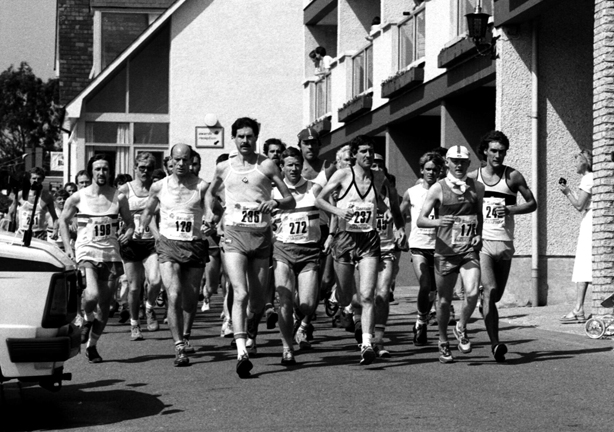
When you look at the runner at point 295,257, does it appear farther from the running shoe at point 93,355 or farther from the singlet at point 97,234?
the running shoe at point 93,355

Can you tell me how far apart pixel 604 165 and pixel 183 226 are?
499cm

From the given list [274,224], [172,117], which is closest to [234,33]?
[172,117]

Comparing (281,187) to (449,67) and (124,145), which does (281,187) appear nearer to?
(449,67)

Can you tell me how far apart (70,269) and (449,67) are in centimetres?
1372

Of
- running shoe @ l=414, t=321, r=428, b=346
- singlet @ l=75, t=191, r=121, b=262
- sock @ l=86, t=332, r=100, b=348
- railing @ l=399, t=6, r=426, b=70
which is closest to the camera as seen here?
sock @ l=86, t=332, r=100, b=348

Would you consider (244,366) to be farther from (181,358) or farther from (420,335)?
(420,335)

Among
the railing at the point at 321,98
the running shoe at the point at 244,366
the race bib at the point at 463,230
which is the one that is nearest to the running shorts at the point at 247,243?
the running shoe at the point at 244,366

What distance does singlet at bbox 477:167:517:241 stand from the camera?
11.8 meters

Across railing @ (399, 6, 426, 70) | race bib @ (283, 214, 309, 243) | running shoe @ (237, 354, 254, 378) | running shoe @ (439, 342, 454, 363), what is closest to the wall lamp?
railing @ (399, 6, 426, 70)

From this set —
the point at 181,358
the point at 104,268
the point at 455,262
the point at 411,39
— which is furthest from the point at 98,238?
the point at 411,39

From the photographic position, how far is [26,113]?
111625mm

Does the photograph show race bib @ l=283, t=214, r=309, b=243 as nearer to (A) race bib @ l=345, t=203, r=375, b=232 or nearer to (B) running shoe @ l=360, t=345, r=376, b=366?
(A) race bib @ l=345, t=203, r=375, b=232

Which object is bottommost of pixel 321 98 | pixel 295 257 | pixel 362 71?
pixel 295 257

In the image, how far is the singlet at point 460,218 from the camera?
11562 mm
